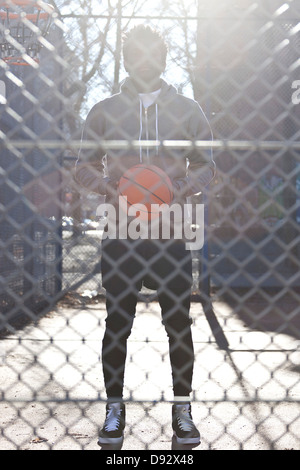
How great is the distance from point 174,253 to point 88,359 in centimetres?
206

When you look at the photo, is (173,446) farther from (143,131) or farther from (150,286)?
(143,131)

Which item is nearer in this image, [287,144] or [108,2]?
[287,144]

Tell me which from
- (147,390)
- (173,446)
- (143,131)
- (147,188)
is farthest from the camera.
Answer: (147,390)

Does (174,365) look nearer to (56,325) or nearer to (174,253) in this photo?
(174,253)

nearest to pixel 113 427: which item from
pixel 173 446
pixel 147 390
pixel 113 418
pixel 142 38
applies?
pixel 113 418

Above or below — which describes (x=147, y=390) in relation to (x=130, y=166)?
below

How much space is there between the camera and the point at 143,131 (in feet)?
8.89

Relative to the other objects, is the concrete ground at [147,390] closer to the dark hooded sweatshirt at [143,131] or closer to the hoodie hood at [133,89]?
the dark hooded sweatshirt at [143,131]

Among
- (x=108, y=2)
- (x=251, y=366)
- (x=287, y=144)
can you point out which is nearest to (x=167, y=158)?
(x=287, y=144)

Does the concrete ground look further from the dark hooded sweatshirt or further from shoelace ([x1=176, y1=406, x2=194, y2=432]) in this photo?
the dark hooded sweatshirt

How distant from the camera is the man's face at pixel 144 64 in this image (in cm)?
266

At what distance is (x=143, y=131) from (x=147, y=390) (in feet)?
5.32

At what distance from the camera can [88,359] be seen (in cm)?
446

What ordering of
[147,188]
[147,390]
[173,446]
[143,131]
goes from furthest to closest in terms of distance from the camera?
[147,390] < [143,131] < [173,446] < [147,188]
